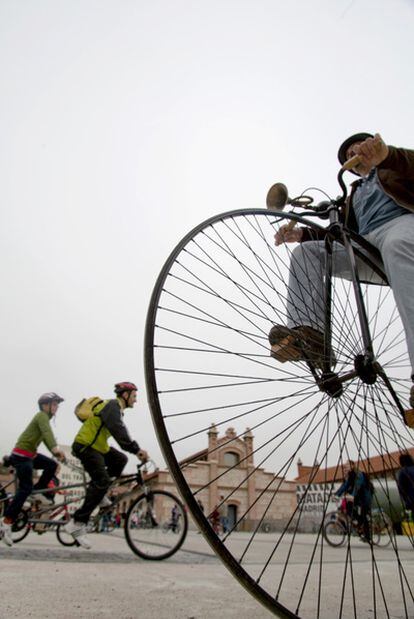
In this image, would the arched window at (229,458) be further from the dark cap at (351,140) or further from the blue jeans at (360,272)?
the dark cap at (351,140)

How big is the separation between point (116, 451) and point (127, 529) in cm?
70

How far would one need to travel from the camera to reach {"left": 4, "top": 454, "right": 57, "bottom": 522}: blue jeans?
12.2 ft

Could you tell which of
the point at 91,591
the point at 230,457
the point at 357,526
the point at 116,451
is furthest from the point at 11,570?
the point at 230,457

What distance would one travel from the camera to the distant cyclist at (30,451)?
3.71 meters

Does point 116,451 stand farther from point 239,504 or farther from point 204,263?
point 239,504

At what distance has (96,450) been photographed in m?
3.50

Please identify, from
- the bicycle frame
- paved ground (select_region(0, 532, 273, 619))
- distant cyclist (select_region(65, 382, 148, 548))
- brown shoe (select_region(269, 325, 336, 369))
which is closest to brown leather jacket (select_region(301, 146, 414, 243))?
the bicycle frame

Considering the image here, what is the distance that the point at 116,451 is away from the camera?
3.85 meters

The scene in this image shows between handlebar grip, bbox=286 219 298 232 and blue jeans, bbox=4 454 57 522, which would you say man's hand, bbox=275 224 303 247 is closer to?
handlebar grip, bbox=286 219 298 232

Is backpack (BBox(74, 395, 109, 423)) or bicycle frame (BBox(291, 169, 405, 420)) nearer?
bicycle frame (BBox(291, 169, 405, 420))

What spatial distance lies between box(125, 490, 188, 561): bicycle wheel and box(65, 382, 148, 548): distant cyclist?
416 millimetres

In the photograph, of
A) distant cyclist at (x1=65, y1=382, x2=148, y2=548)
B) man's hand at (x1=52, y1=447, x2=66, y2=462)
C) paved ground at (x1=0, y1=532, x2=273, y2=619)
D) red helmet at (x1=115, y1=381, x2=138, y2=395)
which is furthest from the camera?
man's hand at (x1=52, y1=447, x2=66, y2=462)

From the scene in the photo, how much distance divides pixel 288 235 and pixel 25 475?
373cm

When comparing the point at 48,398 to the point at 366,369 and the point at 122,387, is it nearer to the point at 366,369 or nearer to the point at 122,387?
the point at 122,387
